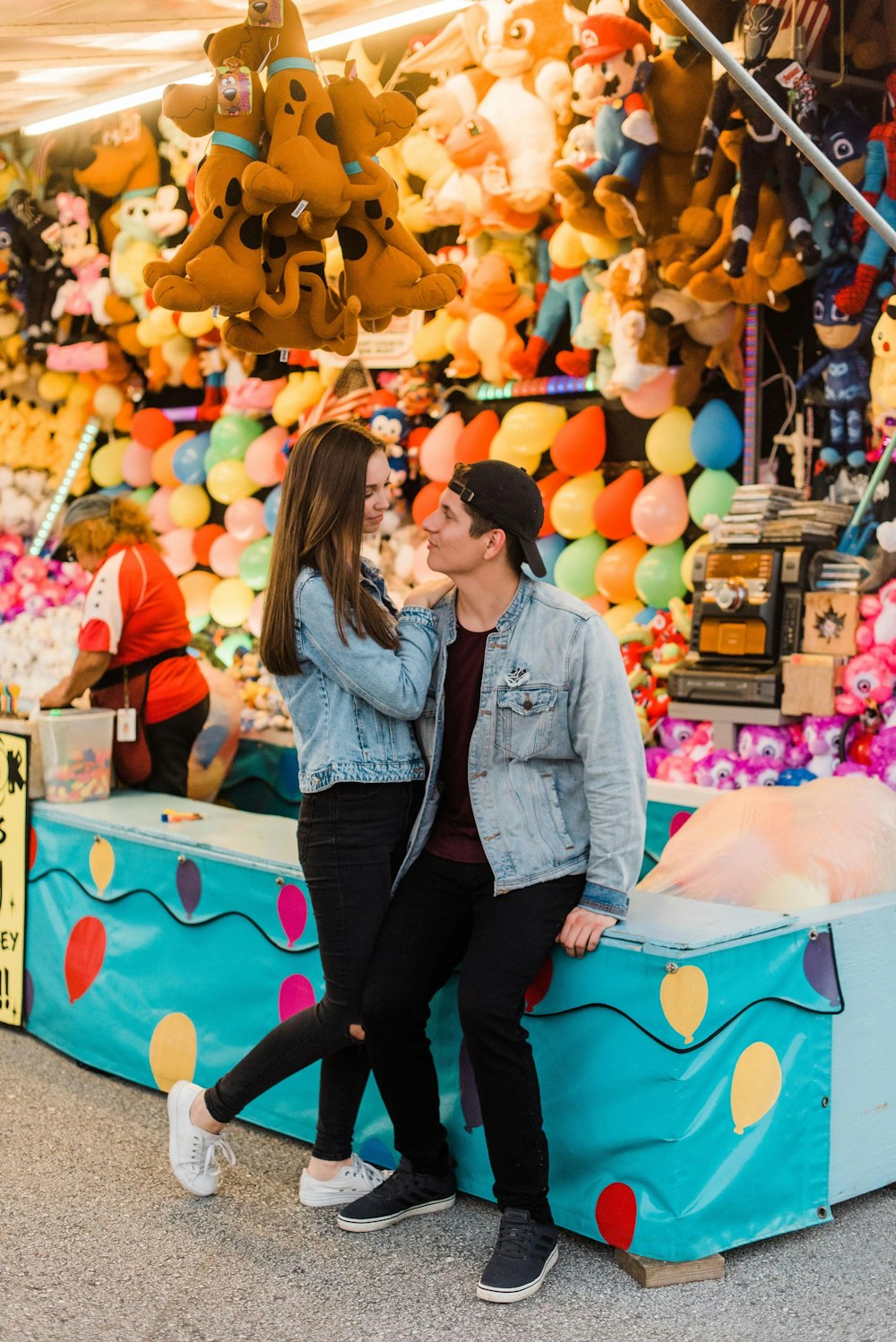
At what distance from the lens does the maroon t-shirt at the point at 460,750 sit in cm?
247

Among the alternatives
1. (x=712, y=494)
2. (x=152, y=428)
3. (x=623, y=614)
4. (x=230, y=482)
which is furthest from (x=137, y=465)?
(x=712, y=494)

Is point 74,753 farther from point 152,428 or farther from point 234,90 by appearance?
point 152,428

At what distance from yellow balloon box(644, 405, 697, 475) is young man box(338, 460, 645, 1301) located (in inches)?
99.0

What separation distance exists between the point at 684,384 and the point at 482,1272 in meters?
3.24

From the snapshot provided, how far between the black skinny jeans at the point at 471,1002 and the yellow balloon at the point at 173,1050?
→ 0.73 metres

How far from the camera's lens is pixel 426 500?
5430mm

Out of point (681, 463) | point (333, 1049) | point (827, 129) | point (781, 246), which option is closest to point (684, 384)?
point (681, 463)

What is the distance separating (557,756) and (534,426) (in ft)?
9.65

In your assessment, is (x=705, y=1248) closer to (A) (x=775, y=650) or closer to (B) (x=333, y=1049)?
(B) (x=333, y=1049)

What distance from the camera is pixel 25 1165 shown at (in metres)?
2.82

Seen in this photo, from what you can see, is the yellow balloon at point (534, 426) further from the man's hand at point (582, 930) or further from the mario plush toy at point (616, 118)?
the man's hand at point (582, 930)

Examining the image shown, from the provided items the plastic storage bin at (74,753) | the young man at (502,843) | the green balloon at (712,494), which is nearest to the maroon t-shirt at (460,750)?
the young man at (502,843)

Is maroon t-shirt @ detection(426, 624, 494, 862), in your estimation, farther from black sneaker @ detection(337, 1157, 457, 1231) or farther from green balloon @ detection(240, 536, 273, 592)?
green balloon @ detection(240, 536, 273, 592)

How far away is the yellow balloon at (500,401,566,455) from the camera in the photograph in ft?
17.0
